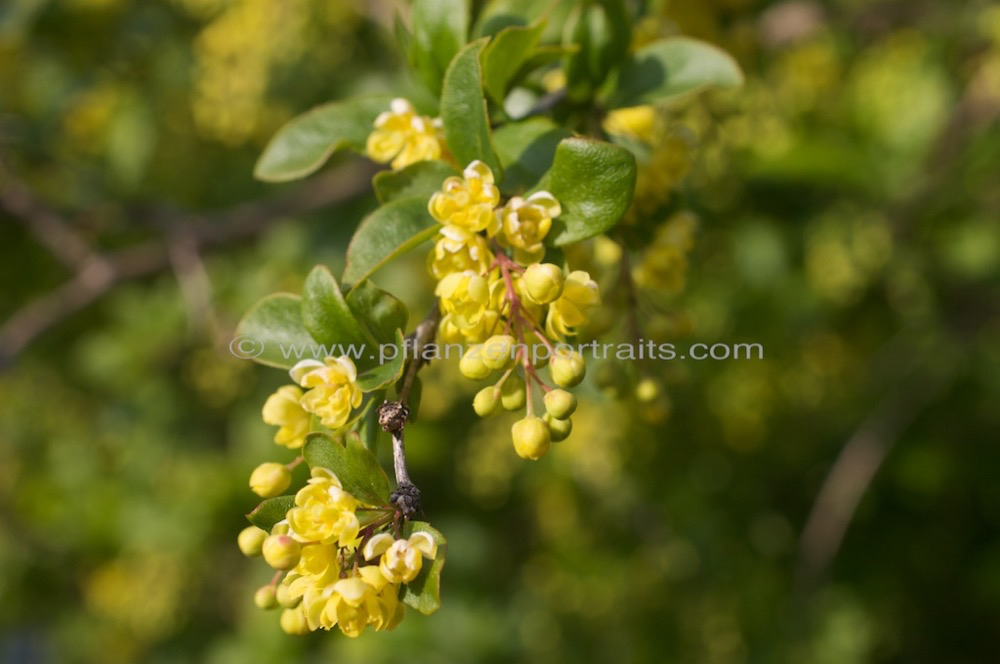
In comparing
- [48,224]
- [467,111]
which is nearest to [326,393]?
[467,111]

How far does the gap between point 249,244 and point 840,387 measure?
7.47ft

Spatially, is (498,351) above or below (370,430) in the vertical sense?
above

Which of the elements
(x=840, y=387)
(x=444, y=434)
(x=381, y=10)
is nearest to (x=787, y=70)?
(x=840, y=387)

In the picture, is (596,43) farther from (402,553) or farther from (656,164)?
(402,553)

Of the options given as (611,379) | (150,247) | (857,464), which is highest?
(611,379)

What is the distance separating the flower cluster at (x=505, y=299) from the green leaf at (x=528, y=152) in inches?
4.0

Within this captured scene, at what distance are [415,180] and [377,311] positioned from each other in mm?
189

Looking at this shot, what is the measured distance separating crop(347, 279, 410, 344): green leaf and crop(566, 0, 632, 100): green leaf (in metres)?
0.48

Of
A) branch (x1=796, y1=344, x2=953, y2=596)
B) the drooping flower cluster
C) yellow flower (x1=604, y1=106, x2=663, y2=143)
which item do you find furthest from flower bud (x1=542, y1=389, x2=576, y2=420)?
branch (x1=796, y1=344, x2=953, y2=596)

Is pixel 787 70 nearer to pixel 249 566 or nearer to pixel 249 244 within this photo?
pixel 249 244

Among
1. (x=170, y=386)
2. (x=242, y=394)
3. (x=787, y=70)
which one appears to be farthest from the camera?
(x=170, y=386)

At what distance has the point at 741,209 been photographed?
9.24 ft

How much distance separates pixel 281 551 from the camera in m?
0.87

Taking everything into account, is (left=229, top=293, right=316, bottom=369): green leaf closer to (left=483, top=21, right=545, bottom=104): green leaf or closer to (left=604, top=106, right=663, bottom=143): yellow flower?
(left=483, top=21, right=545, bottom=104): green leaf
